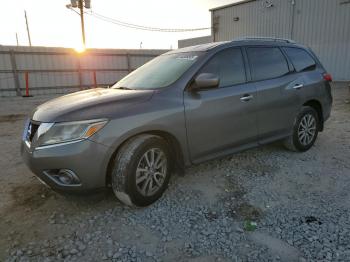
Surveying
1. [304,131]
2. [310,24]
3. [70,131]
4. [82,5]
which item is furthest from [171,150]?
[82,5]

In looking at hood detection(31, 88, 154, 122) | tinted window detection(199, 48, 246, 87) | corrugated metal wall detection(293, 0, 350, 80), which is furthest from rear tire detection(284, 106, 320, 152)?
corrugated metal wall detection(293, 0, 350, 80)

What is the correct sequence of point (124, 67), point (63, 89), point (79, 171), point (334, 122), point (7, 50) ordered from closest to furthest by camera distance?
point (79, 171) < point (334, 122) < point (7, 50) < point (63, 89) < point (124, 67)

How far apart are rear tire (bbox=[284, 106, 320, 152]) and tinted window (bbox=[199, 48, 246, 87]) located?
1360 millimetres

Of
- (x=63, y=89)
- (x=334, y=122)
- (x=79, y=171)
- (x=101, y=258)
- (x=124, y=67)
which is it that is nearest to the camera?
(x=101, y=258)

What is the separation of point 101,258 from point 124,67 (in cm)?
1672

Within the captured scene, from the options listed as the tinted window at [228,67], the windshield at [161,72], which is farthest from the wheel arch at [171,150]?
the tinted window at [228,67]

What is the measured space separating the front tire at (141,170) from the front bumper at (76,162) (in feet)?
0.50

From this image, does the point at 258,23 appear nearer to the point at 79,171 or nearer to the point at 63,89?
the point at 63,89

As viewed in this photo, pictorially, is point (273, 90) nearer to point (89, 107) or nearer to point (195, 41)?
A: point (89, 107)

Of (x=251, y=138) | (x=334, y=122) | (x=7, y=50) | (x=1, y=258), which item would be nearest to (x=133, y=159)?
(x=1, y=258)

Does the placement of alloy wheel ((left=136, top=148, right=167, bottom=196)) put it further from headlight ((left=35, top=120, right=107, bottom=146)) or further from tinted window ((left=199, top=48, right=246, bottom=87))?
tinted window ((left=199, top=48, right=246, bottom=87))

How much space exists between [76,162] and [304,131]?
355cm

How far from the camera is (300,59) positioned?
15.3 feet

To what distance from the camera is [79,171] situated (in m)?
2.71
